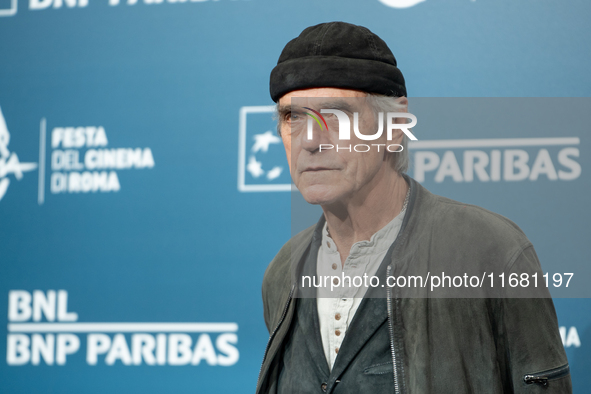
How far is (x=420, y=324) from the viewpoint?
1014mm

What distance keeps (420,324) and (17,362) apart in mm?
1789

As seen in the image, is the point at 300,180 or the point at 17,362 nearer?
the point at 300,180

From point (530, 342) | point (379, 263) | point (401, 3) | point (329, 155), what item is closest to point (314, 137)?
point (329, 155)

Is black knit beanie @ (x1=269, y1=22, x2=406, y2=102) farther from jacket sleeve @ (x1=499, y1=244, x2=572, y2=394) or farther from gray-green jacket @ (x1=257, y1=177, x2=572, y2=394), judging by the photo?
jacket sleeve @ (x1=499, y1=244, x2=572, y2=394)

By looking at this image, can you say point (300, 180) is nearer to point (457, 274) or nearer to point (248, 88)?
point (457, 274)

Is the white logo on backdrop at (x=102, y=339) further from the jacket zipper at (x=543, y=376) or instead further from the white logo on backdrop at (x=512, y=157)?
the jacket zipper at (x=543, y=376)

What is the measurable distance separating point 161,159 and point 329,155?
122 centimetres

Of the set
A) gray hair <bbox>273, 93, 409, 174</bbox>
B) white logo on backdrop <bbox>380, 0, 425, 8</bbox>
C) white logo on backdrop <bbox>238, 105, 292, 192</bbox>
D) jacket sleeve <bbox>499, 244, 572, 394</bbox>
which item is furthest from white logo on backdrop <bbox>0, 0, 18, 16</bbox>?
jacket sleeve <bbox>499, 244, 572, 394</bbox>

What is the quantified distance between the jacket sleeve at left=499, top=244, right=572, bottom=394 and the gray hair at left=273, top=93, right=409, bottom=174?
0.98 feet

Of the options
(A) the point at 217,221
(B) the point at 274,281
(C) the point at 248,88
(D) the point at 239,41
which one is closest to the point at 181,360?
(A) the point at 217,221

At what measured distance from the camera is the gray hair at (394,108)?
Result: 1.09 meters

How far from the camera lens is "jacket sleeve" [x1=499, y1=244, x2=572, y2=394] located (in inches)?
38.1

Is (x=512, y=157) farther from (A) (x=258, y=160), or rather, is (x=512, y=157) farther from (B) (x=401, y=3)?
(A) (x=258, y=160)

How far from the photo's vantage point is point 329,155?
3.51ft
